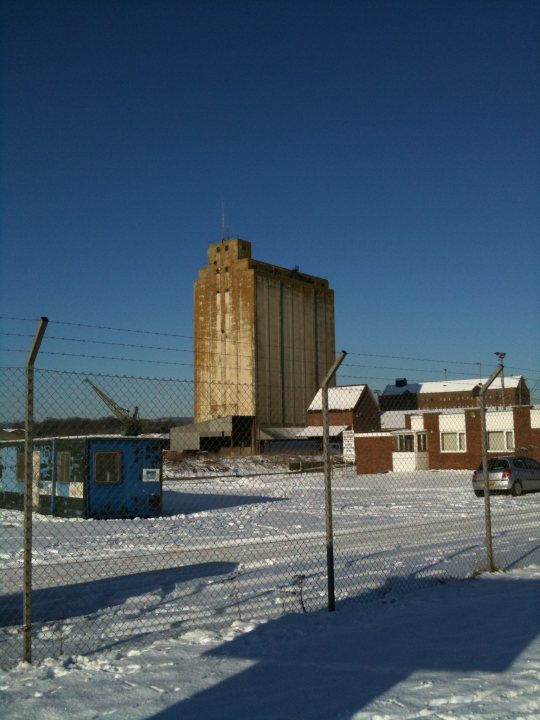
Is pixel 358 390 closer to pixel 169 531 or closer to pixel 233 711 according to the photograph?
pixel 169 531

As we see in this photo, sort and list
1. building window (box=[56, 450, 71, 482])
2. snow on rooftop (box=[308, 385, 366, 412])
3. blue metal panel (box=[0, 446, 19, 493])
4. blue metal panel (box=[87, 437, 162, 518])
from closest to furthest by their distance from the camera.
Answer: blue metal panel (box=[87, 437, 162, 518])
building window (box=[56, 450, 71, 482])
blue metal panel (box=[0, 446, 19, 493])
snow on rooftop (box=[308, 385, 366, 412])

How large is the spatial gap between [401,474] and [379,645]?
37.5m

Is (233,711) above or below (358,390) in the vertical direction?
below

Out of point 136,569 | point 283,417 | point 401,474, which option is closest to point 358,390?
point 283,417

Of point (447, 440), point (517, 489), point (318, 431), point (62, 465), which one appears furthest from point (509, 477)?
point (318, 431)

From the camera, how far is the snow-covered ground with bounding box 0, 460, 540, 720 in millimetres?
4766

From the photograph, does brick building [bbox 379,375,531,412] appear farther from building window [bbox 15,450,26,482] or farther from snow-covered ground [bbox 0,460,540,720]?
snow-covered ground [bbox 0,460,540,720]

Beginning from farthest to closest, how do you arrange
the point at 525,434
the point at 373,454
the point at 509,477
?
the point at 373,454, the point at 525,434, the point at 509,477

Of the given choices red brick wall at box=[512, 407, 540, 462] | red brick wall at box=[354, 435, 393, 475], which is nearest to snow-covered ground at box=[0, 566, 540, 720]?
red brick wall at box=[512, 407, 540, 462]

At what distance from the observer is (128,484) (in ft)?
67.8

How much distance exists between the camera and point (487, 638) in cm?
616

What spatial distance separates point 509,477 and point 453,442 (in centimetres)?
1708

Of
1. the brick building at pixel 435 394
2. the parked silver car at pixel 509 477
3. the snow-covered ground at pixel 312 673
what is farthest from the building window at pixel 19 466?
the brick building at pixel 435 394

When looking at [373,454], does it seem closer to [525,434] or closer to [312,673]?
[525,434]
